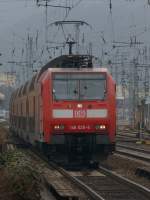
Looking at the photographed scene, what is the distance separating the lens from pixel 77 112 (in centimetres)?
2048

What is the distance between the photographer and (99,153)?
2105 cm

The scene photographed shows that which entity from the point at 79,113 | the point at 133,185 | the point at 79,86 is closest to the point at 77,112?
the point at 79,113

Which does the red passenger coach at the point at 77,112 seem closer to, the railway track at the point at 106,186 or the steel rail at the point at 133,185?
the railway track at the point at 106,186

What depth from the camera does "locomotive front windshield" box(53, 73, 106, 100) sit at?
2067 centimetres

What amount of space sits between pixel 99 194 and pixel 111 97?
6257 millimetres

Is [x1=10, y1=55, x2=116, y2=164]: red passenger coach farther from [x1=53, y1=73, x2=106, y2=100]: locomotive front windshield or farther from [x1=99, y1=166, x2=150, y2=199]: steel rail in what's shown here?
[x1=99, y1=166, x2=150, y2=199]: steel rail

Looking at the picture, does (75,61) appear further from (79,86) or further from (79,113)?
(79,113)

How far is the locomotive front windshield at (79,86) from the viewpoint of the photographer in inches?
814

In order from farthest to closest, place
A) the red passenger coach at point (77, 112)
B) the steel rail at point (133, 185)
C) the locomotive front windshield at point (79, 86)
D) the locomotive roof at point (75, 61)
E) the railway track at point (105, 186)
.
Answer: the locomotive roof at point (75, 61)
the locomotive front windshield at point (79, 86)
the red passenger coach at point (77, 112)
the steel rail at point (133, 185)
the railway track at point (105, 186)

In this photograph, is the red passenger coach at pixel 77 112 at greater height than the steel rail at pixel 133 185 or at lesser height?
greater

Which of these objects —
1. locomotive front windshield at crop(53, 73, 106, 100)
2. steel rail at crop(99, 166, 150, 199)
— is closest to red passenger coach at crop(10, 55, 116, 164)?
locomotive front windshield at crop(53, 73, 106, 100)

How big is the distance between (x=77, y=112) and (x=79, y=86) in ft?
2.88

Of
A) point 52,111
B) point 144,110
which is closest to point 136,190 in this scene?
point 52,111

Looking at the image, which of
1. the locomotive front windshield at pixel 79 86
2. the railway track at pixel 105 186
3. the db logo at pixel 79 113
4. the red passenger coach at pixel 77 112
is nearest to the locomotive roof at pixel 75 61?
the red passenger coach at pixel 77 112
